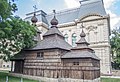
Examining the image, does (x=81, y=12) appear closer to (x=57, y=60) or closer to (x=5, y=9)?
(x=57, y=60)

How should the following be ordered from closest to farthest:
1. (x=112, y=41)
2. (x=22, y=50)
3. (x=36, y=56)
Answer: (x=36, y=56), (x=22, y=50), (x=112, y=41)

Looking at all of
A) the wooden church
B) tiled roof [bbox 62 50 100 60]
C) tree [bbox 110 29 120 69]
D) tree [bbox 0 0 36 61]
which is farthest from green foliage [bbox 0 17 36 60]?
tree [bbox 110 29 120 69]

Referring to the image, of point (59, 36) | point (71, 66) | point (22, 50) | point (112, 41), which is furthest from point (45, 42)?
point (112, 41)

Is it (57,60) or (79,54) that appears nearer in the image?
(79,54)

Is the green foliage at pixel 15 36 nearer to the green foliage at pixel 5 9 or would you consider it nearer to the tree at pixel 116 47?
the green foliage at pixel 5 9

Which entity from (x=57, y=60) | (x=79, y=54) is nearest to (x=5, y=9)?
(x=57, y=60)

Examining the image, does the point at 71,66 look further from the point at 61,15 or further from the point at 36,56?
the point at 61,15

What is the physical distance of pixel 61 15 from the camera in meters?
44.9

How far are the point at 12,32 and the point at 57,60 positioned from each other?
23.9 feet

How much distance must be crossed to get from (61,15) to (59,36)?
2305 centimetres

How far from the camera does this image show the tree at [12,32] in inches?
720

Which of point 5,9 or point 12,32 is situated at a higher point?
point 5,9

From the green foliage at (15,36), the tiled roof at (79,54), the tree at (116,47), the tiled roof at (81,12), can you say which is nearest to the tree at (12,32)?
the green foliage at (15,36)

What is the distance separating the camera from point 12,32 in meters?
20.2
